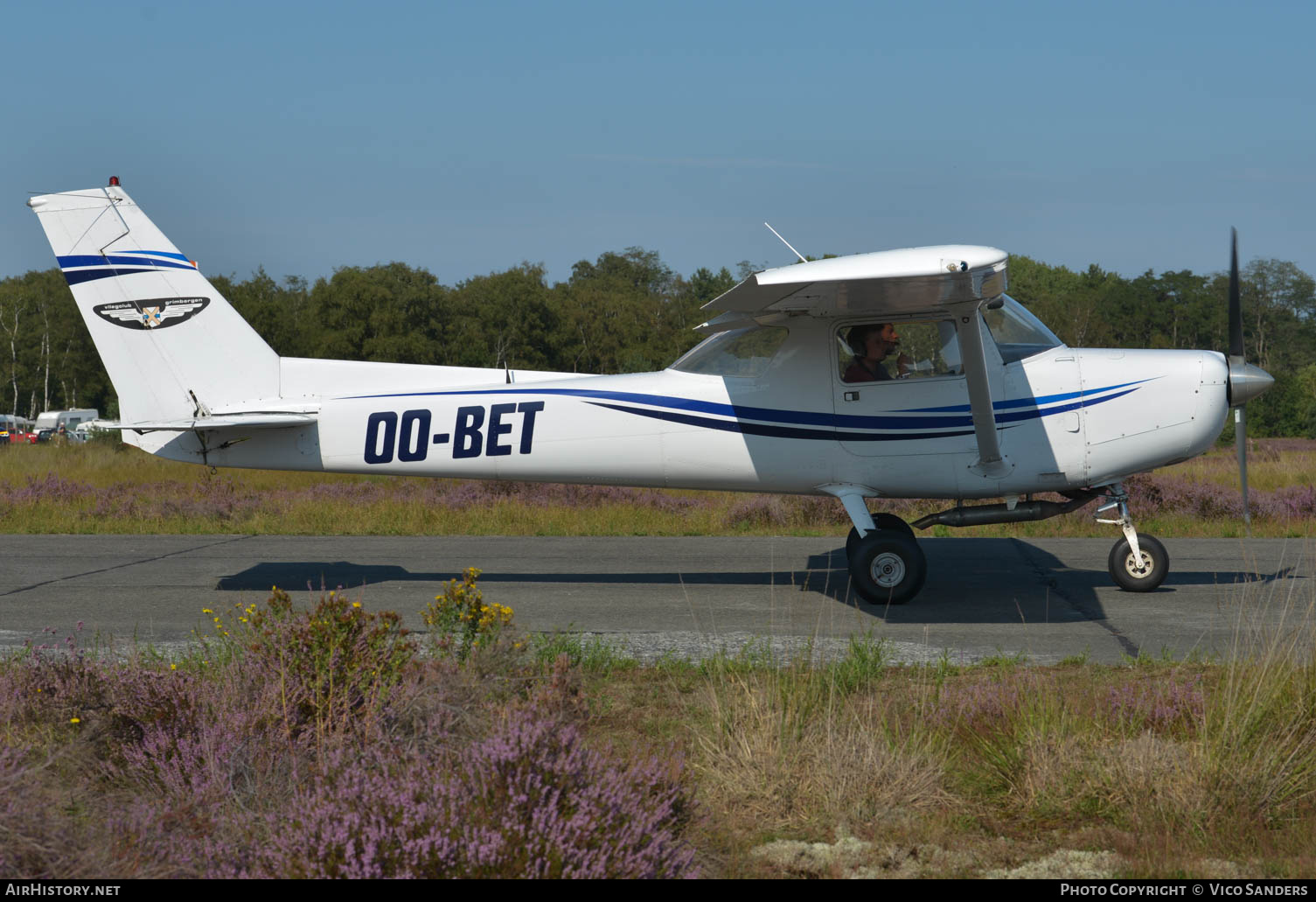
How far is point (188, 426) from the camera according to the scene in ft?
29.6

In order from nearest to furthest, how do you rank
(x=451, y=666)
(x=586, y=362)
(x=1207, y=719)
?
(x=1207, y=719) → (x=451, y=666) → (x=586, y=362)

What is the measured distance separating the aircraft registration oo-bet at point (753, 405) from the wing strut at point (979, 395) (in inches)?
0.6

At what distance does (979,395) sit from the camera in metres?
8.33

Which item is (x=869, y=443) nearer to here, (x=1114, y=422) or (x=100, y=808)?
(x=1114, y=422)

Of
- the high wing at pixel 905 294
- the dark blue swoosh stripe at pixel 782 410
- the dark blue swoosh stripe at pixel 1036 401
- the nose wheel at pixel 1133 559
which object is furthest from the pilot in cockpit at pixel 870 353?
the nose wheel at pixel 1133 559

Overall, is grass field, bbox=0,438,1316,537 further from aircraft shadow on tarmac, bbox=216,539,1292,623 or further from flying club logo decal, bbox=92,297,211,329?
flying club logo decal, bbox=92,297,211,329

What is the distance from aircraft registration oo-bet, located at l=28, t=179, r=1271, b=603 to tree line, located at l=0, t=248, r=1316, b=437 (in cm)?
1761

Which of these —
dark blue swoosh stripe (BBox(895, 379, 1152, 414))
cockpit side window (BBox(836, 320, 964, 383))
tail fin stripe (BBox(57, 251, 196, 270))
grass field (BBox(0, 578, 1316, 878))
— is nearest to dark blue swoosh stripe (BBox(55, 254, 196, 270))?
tail fin stripe (BBox(57, 251, 196, 270))

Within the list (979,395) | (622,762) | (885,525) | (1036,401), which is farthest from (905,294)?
(622,762)

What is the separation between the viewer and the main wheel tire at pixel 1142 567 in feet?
29.5

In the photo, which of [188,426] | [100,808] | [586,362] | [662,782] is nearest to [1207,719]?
[662,782]

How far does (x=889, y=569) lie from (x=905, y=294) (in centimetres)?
221

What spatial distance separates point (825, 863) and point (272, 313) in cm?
5492

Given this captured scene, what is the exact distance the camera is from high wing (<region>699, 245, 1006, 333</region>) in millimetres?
7109
